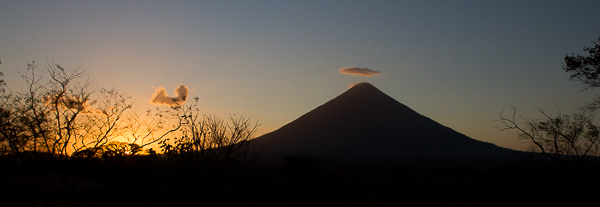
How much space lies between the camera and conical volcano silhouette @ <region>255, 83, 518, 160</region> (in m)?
128

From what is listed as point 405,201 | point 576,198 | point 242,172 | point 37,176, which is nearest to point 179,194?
point 242,172

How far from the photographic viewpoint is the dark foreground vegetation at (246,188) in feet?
45.7

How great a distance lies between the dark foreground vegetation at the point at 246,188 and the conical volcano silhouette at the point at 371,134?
273ft

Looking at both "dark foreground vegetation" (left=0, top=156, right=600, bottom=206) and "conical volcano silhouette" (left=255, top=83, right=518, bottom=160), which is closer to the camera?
"dark foreground vegetation" (left=0, top=156, right=600, bottom=206)

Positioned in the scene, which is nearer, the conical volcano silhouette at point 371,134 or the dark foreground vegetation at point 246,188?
the dark foreground vegetation at point 246,188

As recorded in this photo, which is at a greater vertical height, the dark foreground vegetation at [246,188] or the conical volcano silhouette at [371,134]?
the conical volcano silhouette at [371,134]

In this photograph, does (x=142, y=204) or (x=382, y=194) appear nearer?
(x=142, y=204)

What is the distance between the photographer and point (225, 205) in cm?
1351

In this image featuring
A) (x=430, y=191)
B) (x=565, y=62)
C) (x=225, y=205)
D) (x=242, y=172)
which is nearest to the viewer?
(x=225, y=205)

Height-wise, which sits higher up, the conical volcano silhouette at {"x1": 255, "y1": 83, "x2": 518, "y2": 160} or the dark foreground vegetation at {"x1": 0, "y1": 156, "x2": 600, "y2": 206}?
the conical volcano silhouette at {"x1": 255, "y1": 83, "x2": 518, "y2": 160}

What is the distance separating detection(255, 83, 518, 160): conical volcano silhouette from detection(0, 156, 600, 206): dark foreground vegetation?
273 feet

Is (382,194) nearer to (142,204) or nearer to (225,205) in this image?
(142,204)

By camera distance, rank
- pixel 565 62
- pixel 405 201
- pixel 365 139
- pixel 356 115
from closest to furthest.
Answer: pixel 565 62 < pixel 405 201 < pixel 365 139 < pixel 356 115

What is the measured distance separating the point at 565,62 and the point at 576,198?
43.4 ft
